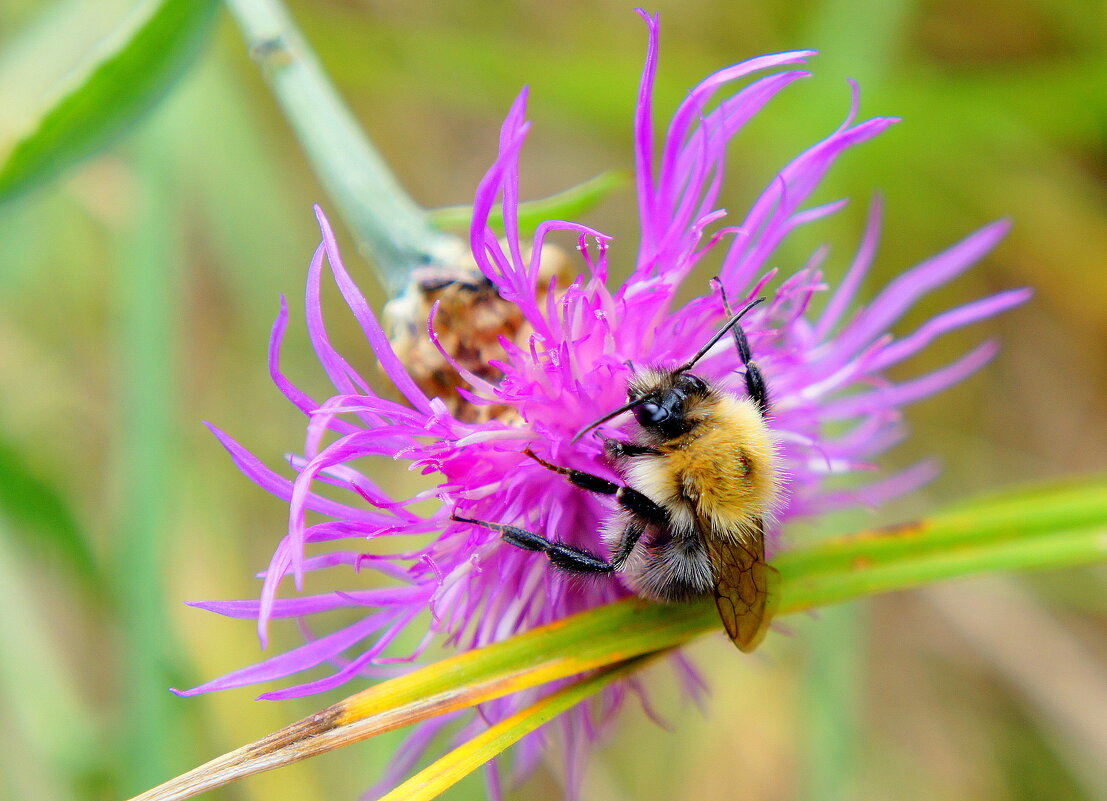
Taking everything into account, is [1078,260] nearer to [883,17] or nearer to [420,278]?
[883,17]

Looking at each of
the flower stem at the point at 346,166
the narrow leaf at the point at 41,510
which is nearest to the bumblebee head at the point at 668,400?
the flower stem at the point at 346,166

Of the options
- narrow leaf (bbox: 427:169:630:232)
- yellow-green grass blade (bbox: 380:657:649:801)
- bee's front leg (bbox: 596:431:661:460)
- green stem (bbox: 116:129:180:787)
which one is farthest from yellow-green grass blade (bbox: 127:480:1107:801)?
green stem (bbox: 116:129:180:787)

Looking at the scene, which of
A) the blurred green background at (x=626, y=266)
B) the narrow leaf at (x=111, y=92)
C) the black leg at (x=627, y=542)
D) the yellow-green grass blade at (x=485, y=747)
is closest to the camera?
the yellow-green grass blade at (x=485, y=747)

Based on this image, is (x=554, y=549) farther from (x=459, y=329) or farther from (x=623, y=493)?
(x=459, y=329)

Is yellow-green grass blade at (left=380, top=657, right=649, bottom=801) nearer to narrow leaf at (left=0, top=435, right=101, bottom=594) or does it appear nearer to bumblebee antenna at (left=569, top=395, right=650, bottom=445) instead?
bumblebee antenna at (left=569, top=395, right=650, bottom=445)

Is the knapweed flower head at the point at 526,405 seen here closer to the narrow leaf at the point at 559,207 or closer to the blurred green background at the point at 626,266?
the narrow leaf at the point at 559,207

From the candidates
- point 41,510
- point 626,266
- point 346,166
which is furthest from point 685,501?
point 626,266
